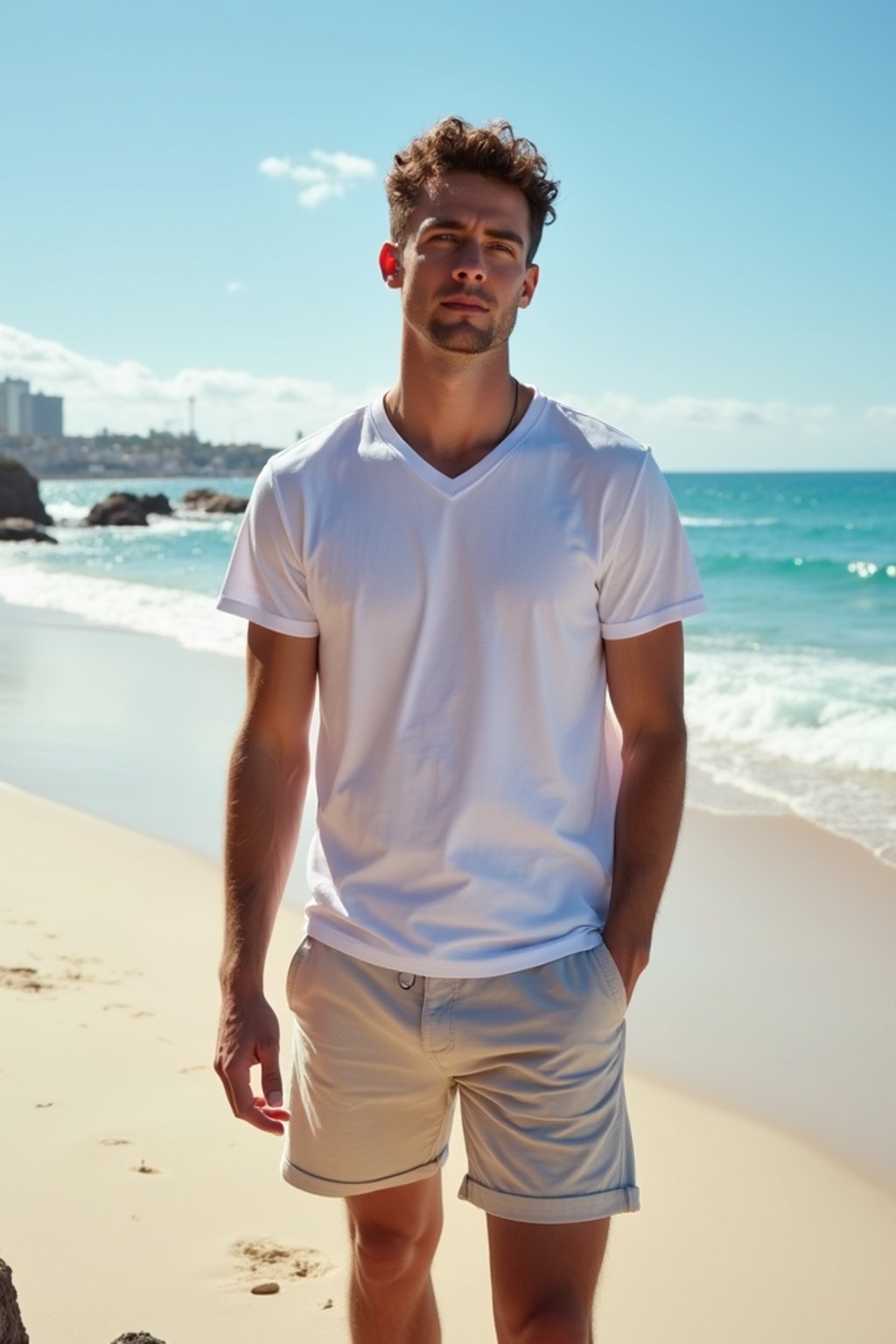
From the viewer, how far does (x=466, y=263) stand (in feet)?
7.71

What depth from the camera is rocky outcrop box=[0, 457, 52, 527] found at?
175ft

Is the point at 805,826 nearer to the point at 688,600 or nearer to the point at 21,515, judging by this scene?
the point at 688,600

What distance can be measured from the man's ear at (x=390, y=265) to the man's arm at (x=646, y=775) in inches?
29.1

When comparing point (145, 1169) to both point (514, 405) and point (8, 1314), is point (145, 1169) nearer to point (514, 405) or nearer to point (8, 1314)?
point (8, 1314)

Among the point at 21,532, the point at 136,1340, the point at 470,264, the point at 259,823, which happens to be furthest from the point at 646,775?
the point at 21,532

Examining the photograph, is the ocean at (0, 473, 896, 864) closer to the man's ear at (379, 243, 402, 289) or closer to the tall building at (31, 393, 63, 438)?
the man's ear at (379, 243, 402, 289)

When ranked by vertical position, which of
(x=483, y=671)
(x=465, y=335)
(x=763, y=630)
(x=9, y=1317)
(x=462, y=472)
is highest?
(x=465, y=335)

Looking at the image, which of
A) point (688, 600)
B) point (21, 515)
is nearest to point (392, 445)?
point (688, 600)

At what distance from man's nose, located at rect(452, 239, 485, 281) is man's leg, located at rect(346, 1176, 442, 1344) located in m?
1.51

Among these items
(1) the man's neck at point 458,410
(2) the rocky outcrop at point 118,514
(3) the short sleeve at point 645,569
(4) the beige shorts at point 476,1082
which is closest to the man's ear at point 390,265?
(1) the man's neck at point 458,410

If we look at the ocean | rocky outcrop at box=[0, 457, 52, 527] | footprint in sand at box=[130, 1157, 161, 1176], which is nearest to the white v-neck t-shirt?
footprint in sand at box=[130, 1157, 161, 1176]

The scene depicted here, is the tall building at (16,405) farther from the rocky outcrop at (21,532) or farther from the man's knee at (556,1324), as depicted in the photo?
the man's knee at (556,1324)

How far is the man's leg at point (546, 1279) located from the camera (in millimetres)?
2143

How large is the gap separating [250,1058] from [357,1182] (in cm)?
Result: 27
